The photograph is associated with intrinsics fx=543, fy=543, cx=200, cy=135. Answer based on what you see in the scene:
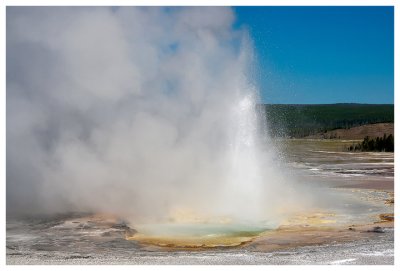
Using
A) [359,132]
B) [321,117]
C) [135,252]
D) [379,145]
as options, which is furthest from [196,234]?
[321,117]

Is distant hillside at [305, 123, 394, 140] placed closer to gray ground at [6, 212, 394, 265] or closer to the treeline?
the treeline

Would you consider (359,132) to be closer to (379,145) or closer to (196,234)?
(379,145)

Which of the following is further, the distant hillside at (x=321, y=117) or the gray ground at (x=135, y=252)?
the distant hillside at (x=321, y=117)

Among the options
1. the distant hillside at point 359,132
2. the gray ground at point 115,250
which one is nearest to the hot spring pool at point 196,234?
the gray ground at point 115,250

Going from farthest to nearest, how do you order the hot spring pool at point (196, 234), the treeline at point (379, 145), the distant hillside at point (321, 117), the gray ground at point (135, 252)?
1. the distant hillside at point (321, 117)
2. the treeline at point (379, 145)
3. the hot spring pool at point (196, 234)
4. the gray ground at point (135, 252)

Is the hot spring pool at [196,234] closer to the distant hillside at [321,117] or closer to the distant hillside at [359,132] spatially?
the distant hillside at [321,117]

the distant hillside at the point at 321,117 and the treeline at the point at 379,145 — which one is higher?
the distant hillside at the point at 321,117

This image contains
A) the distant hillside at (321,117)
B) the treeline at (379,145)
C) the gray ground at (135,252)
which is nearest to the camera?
the gray ground at (135,252)

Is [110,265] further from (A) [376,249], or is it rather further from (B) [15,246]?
(A) [376,249]
